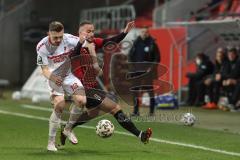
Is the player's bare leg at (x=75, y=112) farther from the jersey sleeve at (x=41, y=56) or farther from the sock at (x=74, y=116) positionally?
the jersey sleeve at (x=41, y=56)

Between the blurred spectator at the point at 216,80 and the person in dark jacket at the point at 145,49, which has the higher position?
the person in dark jacket at the point at 145,49

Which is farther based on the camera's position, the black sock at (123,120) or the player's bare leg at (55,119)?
the black sock at (123,120)

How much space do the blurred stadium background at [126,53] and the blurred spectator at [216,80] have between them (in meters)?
0.61

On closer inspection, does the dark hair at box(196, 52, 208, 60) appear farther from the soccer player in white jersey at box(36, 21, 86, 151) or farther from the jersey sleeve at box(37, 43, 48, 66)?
the jersey sleeve at box(37, 43, 48, 66)

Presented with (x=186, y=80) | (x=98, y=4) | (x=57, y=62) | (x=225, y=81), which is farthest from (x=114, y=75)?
(x=57, y=62)

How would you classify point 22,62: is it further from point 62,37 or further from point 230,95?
point 62,37

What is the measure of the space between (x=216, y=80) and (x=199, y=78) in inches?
41.5

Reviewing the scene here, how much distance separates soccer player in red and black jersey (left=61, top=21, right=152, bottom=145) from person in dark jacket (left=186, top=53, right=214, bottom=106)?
10916 millimetres

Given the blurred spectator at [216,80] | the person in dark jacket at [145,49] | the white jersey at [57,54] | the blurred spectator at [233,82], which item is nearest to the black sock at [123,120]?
the white jersey at [57,54]

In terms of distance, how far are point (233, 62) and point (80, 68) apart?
10436mm

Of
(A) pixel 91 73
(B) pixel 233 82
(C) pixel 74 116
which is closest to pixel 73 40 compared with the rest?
(A) pixel 91 73

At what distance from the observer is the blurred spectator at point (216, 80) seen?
22375 mm

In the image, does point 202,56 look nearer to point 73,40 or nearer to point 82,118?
point 82,118

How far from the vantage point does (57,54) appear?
1198 cm
